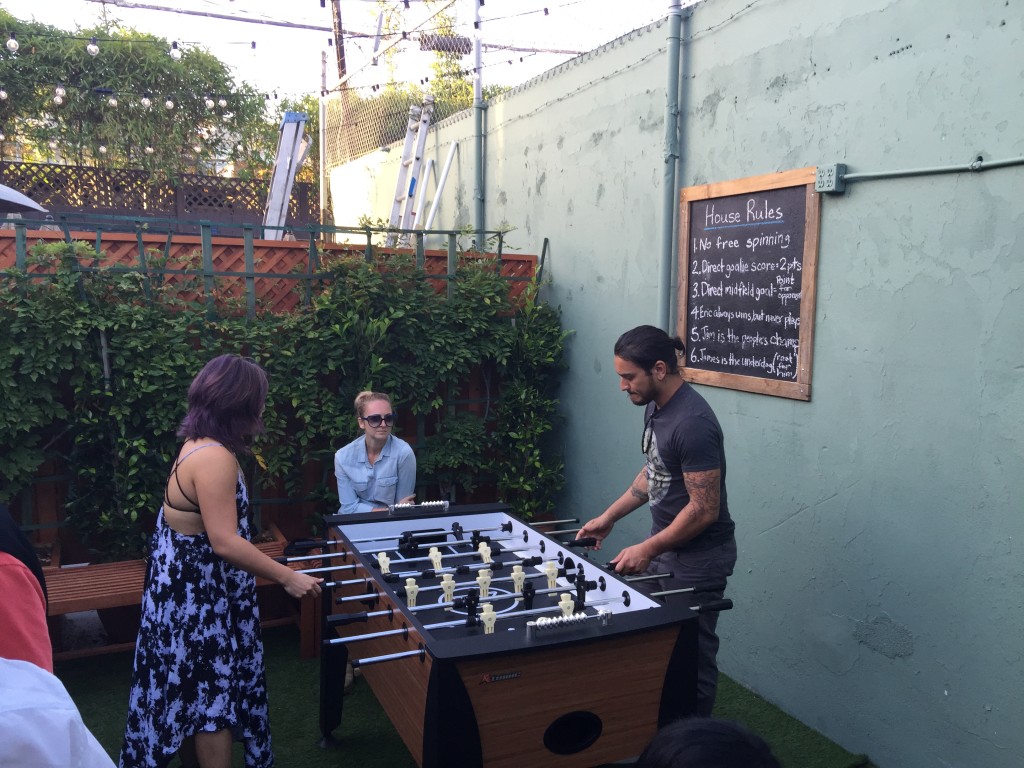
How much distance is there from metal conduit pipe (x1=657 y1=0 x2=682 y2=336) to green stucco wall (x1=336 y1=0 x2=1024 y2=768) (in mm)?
62

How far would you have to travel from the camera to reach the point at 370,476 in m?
4.31

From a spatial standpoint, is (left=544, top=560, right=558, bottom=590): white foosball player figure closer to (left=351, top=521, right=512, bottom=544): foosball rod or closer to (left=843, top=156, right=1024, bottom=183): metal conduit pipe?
(left=351, top=521, right=512, bottom=544): foosball rod

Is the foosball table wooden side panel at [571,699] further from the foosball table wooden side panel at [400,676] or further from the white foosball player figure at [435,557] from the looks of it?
the white foosball player figure at [435,557]

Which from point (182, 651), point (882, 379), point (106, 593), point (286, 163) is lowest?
point (106, 593)

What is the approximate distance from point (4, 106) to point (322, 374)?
6.64m

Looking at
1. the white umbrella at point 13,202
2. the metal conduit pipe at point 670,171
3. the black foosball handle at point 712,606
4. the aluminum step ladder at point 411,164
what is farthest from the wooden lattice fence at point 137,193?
the black foosball handle at point 712,606

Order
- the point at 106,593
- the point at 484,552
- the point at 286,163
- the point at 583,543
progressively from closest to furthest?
the point at 484,552, the point at 583,543, the point at 106,593, the point at 286,163

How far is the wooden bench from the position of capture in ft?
13.2

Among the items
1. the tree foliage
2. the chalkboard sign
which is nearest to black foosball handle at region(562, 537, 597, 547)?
the chalkboard sign

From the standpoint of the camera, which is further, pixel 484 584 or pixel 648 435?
pixel 648 435

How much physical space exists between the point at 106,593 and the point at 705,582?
2.94m

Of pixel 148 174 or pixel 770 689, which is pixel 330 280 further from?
pixel 148 174

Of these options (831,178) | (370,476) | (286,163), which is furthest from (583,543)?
(286,163)

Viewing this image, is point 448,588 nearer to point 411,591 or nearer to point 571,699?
point 411,591
